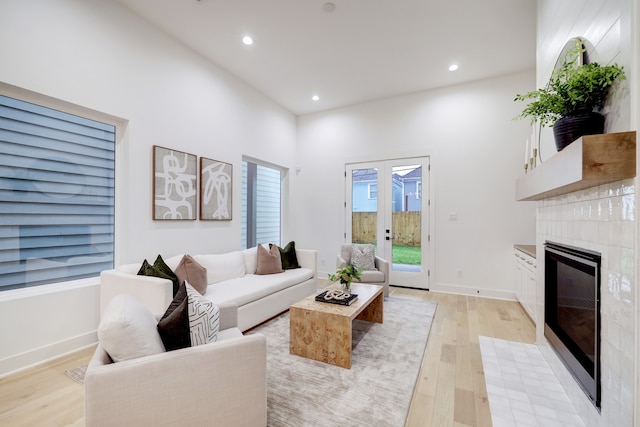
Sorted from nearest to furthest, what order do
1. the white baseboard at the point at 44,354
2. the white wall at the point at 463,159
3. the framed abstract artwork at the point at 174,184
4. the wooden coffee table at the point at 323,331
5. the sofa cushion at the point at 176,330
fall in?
the sofa cushion at the point at 176,330 → the white baseboard at the point at 44,354 → the wooden coffee table at the point at 323,331 → the framed abstract artwork at the point at 174,184 → the white wall at the point at 463,159

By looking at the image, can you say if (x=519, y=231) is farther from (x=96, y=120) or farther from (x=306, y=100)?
(x=96, y=120)

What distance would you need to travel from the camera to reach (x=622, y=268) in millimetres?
1292

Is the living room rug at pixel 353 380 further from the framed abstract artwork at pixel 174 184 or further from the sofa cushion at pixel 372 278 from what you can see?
the framed abstract artwork at pixel 174 184

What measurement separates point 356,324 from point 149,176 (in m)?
2.90

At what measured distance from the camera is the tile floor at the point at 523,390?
5.55 ft

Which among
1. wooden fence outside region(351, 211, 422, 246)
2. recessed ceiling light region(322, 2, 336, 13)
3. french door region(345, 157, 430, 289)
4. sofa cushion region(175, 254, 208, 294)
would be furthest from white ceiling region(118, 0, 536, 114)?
sofa cushion region(175, 254, 208, 294)

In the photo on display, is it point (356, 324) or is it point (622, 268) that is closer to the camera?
point (622, 268)

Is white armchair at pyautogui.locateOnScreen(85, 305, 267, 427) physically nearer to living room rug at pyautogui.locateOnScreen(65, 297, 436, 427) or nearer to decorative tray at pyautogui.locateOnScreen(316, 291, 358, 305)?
living room rug at pyautogui.locateOnScreen(65, 297, 436, 427)

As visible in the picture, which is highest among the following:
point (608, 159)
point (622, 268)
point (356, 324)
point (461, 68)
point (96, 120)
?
point (461, 68)

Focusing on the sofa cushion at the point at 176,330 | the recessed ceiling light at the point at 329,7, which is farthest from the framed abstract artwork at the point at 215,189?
the sofa cushion at the point at 176,330

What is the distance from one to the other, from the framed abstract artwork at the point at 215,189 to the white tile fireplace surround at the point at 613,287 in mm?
3785

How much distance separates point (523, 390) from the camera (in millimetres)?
1964

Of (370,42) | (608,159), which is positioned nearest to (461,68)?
(370,42)

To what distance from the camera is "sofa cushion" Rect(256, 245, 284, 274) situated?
3.84 metres
